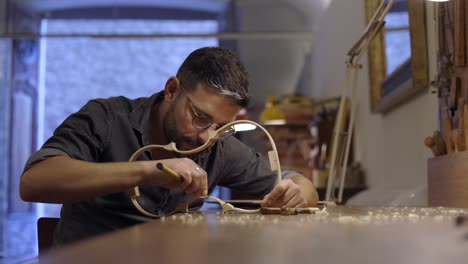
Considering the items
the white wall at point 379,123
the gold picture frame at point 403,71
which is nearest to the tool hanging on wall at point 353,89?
the gold picture frame at point 403,71

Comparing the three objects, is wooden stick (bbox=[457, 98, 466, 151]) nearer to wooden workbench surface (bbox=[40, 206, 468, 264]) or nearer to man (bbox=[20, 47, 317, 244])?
man (bbox=[20, 47, 317, 244])

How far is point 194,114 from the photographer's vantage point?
Result: 6.21ft

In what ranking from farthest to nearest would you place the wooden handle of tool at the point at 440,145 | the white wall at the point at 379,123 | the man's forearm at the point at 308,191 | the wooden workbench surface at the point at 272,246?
1. the white wall at the point at 379,123
2. the wooden handle of tool at the point at 440,145
3. the man's forearm at the point at 308,191
4. the wooden workbench surface at the point at 272,246

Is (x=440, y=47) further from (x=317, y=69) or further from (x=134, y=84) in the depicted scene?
(x=134, y=84)

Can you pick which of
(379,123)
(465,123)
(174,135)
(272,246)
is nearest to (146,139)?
(174,135)

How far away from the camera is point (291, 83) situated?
8.76 m

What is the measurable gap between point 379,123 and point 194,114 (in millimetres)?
2600

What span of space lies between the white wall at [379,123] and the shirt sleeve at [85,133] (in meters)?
1.47

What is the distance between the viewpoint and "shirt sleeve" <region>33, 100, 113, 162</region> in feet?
5.63

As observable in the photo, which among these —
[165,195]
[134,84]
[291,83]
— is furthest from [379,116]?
[134,84]

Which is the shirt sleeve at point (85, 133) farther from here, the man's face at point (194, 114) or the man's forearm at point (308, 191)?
the man's forearm at point (308, 191)

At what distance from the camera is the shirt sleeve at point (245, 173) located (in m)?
2.23

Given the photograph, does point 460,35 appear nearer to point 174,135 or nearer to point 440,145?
point 440,145

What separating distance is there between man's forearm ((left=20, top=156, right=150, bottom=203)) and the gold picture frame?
5.93ft
